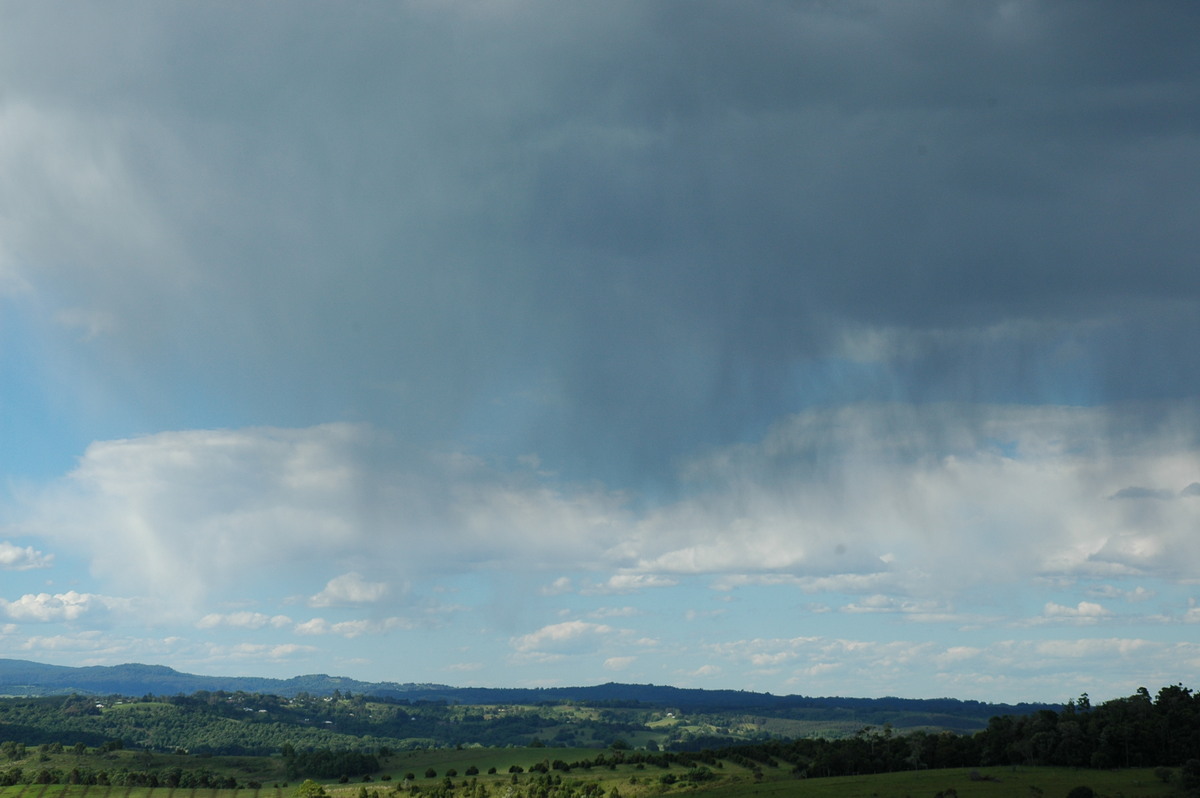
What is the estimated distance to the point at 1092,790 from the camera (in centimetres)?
19450

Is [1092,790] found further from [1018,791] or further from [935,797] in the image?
[935,797]

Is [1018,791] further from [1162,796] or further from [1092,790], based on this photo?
[1162,796]

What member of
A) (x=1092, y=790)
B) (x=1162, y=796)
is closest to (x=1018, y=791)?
(x=1092, y=790)

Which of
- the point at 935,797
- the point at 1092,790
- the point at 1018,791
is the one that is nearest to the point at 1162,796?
the point at 1092,790

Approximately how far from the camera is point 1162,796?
192m

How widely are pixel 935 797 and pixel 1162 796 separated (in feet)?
144

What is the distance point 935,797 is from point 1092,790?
101 feet

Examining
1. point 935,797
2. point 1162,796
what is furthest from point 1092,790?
point 935,797

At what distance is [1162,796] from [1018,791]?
26890 millimetres

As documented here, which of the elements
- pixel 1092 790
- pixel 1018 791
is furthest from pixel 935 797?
pixel 1092 790

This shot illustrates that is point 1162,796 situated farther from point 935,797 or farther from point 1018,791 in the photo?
point 935,797

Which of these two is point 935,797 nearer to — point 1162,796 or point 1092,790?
point 1092,790

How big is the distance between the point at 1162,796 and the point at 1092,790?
1306 centimetres
